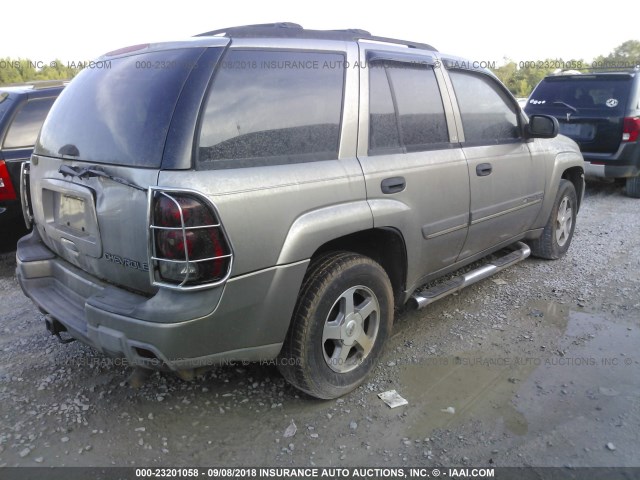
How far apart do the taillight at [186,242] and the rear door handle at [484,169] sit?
2.07 meters

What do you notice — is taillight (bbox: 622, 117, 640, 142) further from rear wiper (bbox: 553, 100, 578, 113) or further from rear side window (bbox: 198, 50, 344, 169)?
rear side window (bbox: 198, 50, 344, 169)

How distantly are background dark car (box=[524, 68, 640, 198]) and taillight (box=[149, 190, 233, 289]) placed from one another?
6.92 meters

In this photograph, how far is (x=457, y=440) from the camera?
8.17 feet

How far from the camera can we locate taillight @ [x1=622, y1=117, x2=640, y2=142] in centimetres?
704

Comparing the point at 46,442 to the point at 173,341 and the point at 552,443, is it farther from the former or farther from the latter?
the point at 552,443

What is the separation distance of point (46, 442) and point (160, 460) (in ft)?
1.97

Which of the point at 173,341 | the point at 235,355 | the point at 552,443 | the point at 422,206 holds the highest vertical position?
the point at 422,206

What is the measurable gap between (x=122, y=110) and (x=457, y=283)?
2.41 metres

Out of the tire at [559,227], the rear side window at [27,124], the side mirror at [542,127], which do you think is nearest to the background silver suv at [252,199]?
the side mirror at [542,127]

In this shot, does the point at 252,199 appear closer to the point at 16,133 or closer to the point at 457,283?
the point at 457,283

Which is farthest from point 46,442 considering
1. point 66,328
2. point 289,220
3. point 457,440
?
point 457,440

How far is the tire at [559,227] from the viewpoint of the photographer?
4715mm

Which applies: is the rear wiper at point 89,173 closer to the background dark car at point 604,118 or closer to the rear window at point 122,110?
the rear window at point 122,110

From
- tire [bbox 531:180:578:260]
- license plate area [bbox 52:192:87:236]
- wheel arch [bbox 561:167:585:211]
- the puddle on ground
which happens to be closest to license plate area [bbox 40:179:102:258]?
license plate area [bbox 52:192:87:236]
